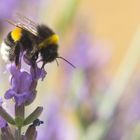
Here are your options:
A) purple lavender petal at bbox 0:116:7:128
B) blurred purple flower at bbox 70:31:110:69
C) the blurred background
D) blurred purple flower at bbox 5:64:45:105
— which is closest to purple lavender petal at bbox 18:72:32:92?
blurred purple flower at bbox 5:64:45:105

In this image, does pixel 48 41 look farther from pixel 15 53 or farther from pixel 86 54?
pixel 86 54

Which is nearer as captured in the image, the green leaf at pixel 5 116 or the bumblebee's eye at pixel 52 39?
the green leaf at pixel 5 116

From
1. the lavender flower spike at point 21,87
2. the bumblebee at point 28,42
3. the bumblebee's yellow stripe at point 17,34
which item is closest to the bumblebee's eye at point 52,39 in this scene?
the bumblebee at point 28,42

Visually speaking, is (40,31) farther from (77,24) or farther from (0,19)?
(77,24)

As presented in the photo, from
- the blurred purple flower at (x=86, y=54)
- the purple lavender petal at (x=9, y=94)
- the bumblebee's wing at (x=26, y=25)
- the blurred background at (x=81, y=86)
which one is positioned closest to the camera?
the purple lavender petal at (x=9, y=94)

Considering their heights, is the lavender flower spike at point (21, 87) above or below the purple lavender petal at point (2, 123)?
above

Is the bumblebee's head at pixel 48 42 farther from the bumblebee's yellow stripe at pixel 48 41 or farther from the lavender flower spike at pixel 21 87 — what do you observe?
the lavender flower spike at pixel 21 87

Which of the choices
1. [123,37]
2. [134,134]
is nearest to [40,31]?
[134,134]
